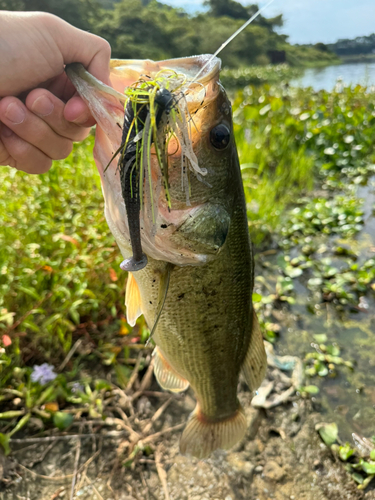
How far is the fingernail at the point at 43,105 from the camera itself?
4.61ft

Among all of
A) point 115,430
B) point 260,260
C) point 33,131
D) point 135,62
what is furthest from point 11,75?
point 260,260

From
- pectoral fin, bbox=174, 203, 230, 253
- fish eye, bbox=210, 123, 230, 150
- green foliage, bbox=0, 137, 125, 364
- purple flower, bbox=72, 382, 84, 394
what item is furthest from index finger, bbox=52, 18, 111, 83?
purple flower, bbox=72, 382, 84, 394

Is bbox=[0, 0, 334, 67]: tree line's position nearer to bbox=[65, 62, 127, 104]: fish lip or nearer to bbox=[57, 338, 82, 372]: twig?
bbox=[57, 338, 82, 372]: twig

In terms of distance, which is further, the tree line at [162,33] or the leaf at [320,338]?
the tree line at [162,33]

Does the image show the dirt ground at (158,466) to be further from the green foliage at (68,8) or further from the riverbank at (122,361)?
the green foliage at (68,8)

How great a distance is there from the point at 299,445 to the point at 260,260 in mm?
2046

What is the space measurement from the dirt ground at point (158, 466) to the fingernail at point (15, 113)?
1672 mm

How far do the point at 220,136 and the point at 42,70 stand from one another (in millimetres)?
832

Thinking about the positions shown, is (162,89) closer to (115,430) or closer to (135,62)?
(135,62)

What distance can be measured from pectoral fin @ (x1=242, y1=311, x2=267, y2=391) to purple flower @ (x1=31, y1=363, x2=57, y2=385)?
3.85 feet

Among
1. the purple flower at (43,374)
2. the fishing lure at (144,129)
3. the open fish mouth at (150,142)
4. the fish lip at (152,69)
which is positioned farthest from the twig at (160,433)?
the fish lip at (152,69)

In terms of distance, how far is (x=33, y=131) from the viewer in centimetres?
156

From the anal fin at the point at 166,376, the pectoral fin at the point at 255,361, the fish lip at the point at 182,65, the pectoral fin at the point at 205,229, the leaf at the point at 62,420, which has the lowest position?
the leaf at the point at 62,420

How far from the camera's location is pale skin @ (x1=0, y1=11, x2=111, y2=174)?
134 cm
